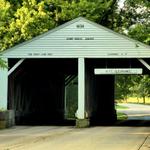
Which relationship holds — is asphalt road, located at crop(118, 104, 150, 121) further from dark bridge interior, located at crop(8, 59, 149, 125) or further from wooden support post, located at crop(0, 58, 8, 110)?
wooden support post, located at crop(0, 58, 8, 110)

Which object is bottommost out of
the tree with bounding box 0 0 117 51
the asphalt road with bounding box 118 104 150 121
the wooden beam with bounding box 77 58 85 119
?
the asphalt road with bounding box 118 104 150 121

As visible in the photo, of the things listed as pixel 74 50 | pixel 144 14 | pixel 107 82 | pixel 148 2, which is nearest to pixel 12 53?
pixel 74 50

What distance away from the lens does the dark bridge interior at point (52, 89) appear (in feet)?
115

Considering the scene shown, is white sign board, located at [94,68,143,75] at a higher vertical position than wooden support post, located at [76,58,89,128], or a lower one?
higher

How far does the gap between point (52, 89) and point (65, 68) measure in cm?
380

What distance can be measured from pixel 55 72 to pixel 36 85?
1792 mm

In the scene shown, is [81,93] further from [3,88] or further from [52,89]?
[52,89]

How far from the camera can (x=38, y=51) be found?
30.3m

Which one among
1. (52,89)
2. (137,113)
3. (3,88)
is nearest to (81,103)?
(3,88)

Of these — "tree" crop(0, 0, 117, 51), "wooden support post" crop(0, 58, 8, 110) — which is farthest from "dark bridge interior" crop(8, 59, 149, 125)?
"tree" crop(0, 0, 117, 51)

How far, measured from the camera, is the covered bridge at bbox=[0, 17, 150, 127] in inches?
1183

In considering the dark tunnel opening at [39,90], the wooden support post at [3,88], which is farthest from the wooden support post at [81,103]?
the dark tunnel opening at [39,90]

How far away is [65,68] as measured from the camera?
3947 cm

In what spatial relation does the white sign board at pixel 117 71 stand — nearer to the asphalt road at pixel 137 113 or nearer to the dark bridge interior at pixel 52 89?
the dark bridge interior at pixel 52 89
